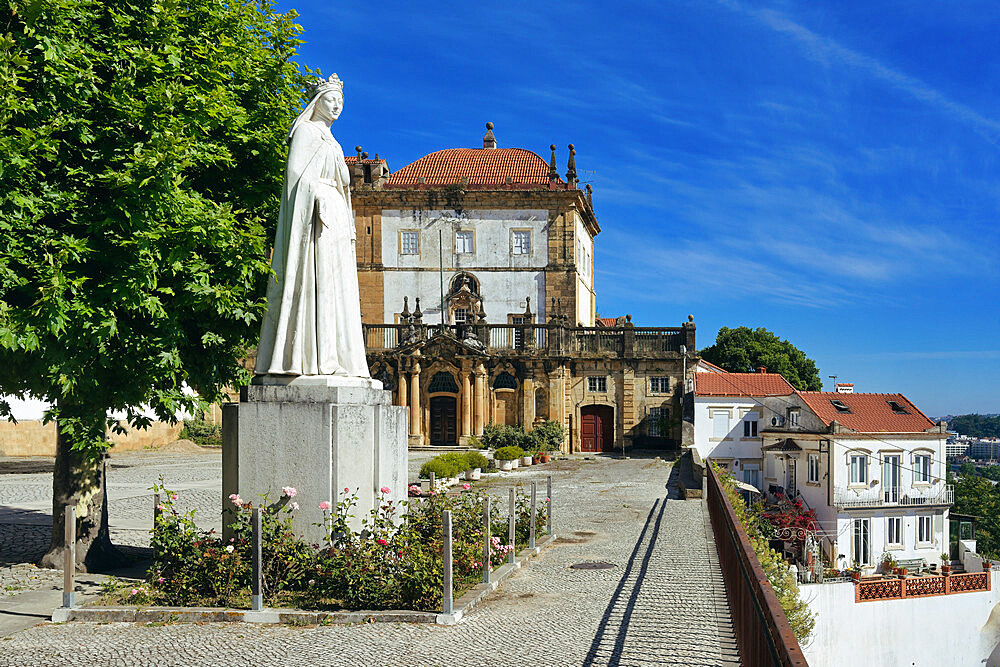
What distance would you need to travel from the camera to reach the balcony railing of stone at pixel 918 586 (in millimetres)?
33188

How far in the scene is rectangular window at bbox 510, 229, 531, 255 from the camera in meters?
45.2

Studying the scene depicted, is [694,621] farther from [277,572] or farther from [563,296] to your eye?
[563,296]

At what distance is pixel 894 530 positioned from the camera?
45000 millimetres

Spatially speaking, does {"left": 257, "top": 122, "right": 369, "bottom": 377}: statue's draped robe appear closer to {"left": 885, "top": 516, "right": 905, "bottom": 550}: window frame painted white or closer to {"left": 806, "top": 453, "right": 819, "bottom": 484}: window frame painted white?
{"left": 806, "top": 453, "right": 819, "bottom": 484}: window frame painted white

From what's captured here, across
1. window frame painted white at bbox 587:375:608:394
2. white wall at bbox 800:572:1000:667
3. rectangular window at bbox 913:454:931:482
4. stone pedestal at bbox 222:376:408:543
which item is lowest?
white wall at bbox 800:572:1000:667

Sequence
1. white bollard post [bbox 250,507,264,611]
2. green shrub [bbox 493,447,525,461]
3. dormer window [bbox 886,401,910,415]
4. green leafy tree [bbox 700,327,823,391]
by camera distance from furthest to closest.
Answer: green leafy tree [bbox 700,327,823,391], dormer window [bbox 886,401,910,415], green shrub [bbox 493,447,525,461], white bollard post [bbox 250,507,264,611]

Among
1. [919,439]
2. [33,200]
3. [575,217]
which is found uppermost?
[575,217]

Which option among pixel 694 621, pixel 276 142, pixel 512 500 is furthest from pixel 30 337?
pixel 694 621

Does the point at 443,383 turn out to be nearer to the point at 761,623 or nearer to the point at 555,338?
the point at 555,338

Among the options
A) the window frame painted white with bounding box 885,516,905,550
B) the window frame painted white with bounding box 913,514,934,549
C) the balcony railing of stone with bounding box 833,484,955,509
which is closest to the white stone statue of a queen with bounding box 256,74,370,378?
the balcony railing of stone with bounding box 833,484,955,509

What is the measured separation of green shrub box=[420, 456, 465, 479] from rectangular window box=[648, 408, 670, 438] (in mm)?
19052

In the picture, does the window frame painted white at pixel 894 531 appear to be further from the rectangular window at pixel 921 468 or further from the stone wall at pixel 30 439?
the stone wall at pixel 30 439

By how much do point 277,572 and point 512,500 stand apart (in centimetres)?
347

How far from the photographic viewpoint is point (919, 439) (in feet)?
149
